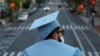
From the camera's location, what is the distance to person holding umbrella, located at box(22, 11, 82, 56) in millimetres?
3391

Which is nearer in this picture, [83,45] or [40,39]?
[40,39]

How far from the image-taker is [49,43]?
11.4 feet

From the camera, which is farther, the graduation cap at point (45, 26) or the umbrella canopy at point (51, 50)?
the graduation cap at point (45, 26)

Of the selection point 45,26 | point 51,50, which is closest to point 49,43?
point 51,50

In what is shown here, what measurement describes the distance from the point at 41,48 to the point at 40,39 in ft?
0.61

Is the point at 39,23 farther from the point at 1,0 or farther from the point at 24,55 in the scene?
the point at 1,0

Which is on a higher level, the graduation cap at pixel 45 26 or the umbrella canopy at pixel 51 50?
the graduation cap at pixel 45 26

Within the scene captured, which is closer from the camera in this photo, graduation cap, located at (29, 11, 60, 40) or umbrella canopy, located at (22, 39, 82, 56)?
umbrella canopy, located at (22, 39, 82, 56)

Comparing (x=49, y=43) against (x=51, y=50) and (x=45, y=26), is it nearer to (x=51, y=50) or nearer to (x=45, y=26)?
(x=51, y=50)

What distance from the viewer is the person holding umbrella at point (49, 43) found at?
3.39 metres

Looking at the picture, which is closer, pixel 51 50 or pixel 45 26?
A: pixel 51 50

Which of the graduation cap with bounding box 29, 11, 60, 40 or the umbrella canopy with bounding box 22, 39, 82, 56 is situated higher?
the graduation cap with bounding box 29, 11, 60, 40

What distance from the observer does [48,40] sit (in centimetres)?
350

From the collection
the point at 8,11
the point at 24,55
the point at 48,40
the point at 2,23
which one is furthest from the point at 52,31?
the point at 8,11
